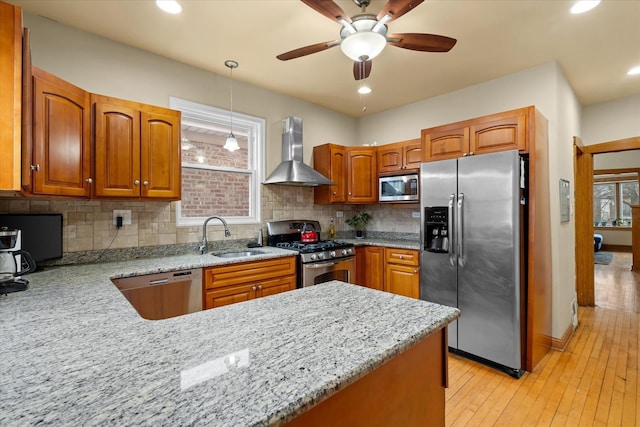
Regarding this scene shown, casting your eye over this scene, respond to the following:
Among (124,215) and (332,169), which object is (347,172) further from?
(124,215)

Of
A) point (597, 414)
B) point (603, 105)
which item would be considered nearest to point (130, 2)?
point (597, 414)

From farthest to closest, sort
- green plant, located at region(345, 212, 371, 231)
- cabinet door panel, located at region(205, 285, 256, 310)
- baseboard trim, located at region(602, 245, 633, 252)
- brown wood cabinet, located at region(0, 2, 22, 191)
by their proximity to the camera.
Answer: baseboard trim, located at region(602, 245, 633, 252), green plant, located at region(345, 212, 371, 231), cabinet door panel, located at region(205, 285, 256, 310), brown wood cabinet, located at region(0, 2, 22, 191)

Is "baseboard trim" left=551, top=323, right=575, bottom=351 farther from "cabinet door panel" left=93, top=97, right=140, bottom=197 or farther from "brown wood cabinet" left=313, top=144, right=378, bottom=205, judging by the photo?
"cabinet door panel" left=93, top=97, right=140, bottom=197

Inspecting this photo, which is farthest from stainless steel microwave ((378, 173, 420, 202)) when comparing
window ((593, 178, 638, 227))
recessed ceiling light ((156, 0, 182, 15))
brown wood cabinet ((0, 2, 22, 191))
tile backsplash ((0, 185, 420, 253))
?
window ((593, 178, 638, 227))

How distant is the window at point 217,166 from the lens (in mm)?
3141

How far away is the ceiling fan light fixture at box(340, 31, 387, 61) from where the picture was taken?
1844 mm

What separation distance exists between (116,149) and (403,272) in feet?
9.97

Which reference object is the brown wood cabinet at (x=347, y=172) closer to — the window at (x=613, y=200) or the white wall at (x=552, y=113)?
the white wall at (x=552, y=113)

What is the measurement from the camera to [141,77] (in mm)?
2777

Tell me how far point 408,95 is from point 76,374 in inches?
160

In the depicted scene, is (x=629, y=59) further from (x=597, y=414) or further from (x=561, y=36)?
(x=597, y=414)

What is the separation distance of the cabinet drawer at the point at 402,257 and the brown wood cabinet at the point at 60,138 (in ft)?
9.78

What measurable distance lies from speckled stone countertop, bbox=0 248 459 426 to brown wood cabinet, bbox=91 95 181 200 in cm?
115

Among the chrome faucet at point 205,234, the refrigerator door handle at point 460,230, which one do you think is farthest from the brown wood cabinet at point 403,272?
the chrome faucet at point 205,234
